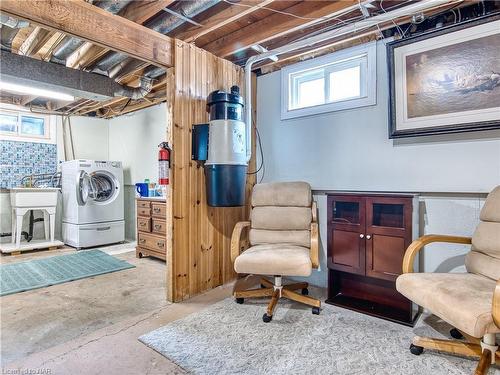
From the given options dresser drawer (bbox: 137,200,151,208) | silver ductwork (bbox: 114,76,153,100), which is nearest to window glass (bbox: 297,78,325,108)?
silver ductwork (bbox: 114,76,153,100)

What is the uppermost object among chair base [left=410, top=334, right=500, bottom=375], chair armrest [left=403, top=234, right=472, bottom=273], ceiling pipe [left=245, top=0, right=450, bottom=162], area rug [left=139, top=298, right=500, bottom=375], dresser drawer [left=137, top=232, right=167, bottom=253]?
ceiling pipe [left=245, top=0, right=450, bottom=162]

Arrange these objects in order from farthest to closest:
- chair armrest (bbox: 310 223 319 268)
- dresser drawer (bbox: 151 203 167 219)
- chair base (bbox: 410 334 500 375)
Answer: dresser drawer (bbox: 151 203 167 219)
chair armrest (bbox: 310 223 319 268)
chair base (bbox: 410 334 500 375)

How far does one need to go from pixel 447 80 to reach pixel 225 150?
5.75 ft

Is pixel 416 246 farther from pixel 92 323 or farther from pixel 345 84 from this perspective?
pixel 92 323

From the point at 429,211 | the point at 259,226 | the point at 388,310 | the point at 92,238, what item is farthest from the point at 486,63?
the point at 92,238

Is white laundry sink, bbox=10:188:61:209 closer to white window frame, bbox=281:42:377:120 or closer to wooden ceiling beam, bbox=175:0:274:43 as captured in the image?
wooden ceiling beam, bbox=175:0:274:43

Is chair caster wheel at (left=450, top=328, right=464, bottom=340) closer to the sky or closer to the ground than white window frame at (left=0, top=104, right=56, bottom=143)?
closer to the ground

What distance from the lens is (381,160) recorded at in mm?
2430

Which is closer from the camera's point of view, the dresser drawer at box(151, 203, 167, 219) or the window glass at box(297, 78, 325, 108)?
the window glass at box(297, 78, 325, 108)

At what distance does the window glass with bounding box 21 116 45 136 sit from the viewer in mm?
4742

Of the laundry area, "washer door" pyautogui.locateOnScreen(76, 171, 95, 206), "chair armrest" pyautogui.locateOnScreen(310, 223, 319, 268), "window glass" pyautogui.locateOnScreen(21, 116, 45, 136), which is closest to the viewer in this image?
the laundry area

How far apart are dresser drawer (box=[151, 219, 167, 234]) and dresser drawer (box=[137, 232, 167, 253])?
75mm

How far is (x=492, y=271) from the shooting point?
170 cm

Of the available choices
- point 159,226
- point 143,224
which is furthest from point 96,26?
point 143,224
